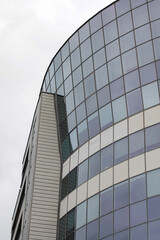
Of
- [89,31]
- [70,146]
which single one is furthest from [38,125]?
[89,31]

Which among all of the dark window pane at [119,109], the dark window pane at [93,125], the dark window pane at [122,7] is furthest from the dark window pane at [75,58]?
the dark window pane at [119,109]

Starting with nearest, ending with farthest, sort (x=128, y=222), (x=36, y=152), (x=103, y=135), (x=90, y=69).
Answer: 1. (x=128, y=222)
2. (x=103, y=135)
3. (x=90, y=69)
4. (x=36, y=152)

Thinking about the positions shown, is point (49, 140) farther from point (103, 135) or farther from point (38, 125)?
point (103, 135)

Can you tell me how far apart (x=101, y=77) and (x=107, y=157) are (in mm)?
5760

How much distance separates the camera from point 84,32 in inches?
1550

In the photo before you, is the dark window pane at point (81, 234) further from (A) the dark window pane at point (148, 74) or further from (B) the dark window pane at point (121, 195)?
(A) the dark window pane at point (148, 74)

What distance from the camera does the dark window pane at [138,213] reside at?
30219 mm

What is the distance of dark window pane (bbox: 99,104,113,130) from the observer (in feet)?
115

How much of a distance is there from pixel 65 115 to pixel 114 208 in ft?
32.5

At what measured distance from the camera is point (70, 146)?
38.2 meters

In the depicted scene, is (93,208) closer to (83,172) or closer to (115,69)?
(83,172)

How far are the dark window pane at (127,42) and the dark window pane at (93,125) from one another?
468 cm

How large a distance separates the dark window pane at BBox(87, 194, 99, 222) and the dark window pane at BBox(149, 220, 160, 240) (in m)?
4.39

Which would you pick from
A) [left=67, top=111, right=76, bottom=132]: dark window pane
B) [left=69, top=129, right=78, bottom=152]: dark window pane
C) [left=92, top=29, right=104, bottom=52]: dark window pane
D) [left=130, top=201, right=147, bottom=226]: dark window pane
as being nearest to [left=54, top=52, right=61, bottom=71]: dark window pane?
[left=92, top=29, right=104, bottom=52]: dark window pane
